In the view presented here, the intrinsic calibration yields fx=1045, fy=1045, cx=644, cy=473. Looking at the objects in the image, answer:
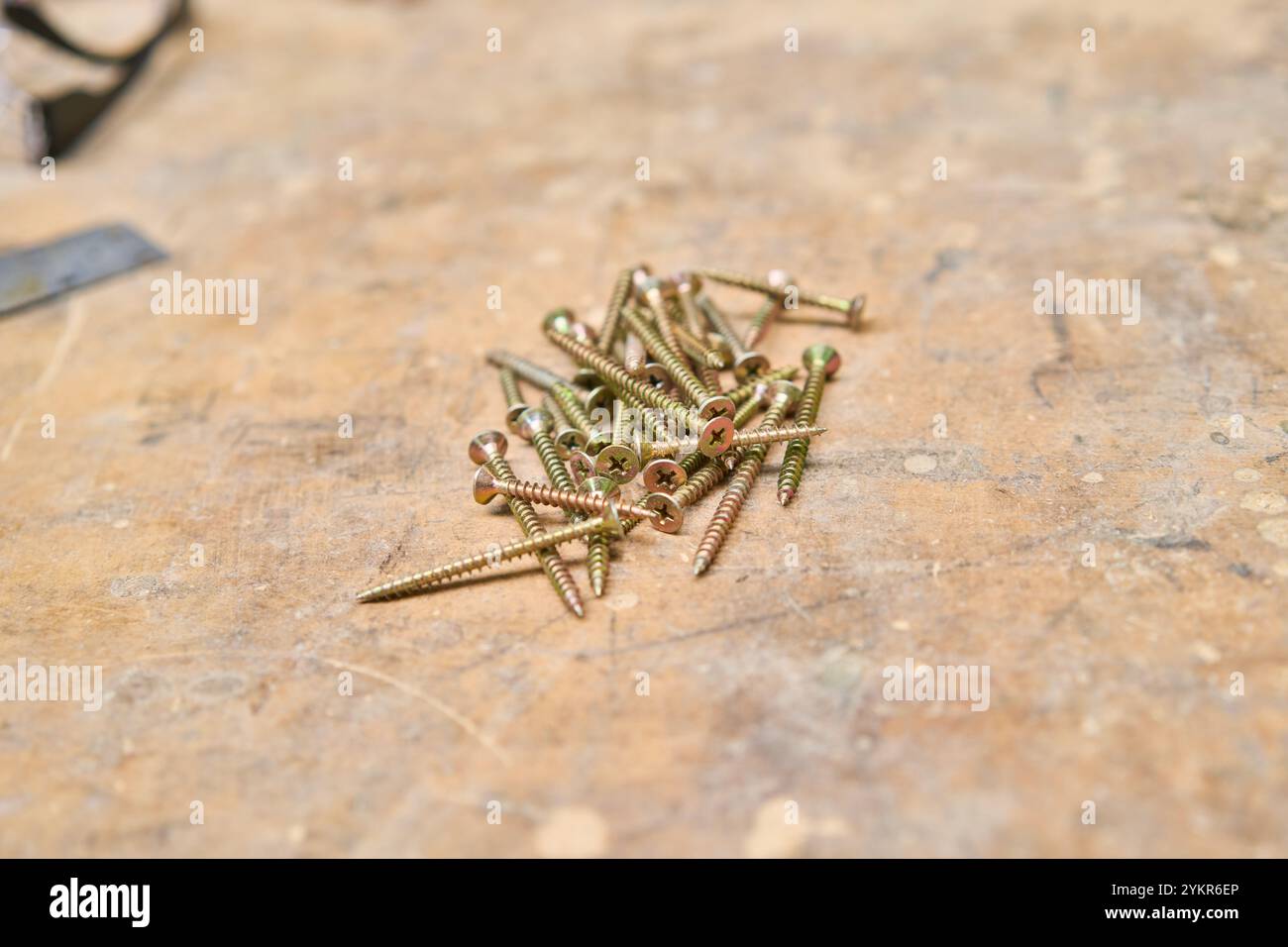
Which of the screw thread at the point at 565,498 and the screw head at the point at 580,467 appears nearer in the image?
the screw thread at the point at 565,498

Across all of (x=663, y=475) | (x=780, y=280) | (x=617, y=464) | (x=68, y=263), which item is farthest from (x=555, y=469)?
(x=68, y=263)

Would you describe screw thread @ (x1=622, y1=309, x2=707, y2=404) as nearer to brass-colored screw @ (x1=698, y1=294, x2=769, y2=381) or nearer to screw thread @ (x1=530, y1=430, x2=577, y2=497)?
brass-colored screw @ (x1=698, y1=294, x2=769, y2=381)

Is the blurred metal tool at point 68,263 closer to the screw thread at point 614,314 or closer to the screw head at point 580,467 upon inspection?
the screw thread at point 614,314

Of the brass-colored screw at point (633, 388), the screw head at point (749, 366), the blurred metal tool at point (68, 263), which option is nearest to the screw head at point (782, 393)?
the screw head at point (749, 366)

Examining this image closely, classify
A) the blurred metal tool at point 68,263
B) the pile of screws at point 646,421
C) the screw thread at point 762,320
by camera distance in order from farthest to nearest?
the blurred metal tool at point 68,263 → the screw thread at point 762,320 → the pile of screws at point 646,421

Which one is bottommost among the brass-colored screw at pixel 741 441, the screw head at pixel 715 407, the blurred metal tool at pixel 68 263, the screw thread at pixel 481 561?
the screw thread at pixel 481 561

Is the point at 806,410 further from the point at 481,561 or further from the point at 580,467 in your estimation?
the point at 481,561

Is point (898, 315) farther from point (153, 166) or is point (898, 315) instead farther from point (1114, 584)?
point (153, 166)

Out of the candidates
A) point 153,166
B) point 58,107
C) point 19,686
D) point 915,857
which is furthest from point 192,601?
point 58,107
